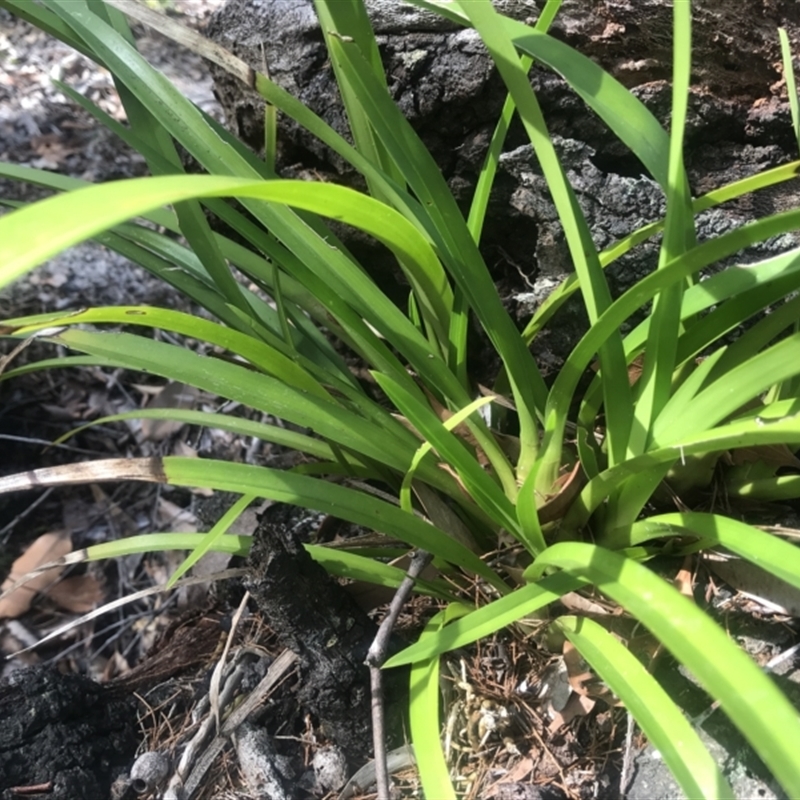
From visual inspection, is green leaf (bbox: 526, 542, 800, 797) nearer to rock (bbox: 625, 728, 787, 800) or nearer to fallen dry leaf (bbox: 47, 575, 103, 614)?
rock (bbox: 625, 728, 787, 800)

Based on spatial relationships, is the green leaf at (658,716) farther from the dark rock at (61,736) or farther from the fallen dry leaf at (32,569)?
the fallen dry leaf at (32,569)

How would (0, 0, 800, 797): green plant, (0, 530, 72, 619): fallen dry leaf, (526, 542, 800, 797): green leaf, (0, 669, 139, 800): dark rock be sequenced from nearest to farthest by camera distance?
(526, 542, 800, 797): green leaf
(0, 0, 800, 797): green plant
(0, 669, 139, 800): dark rock
(0, 530, 72, 619): fallen dry leaf

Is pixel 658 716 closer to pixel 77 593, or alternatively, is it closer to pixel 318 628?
pixel 318 628

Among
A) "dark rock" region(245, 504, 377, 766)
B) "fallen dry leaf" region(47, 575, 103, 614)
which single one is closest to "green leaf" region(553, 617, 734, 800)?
"dark rock" region(245, 504, 377, 766)

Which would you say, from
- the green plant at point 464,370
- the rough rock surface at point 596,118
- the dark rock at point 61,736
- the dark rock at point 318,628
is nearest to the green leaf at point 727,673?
the green plant at point 464,370

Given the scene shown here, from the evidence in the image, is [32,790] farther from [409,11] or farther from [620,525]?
[409,11]

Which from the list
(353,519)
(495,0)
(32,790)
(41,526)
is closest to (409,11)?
(495,0)
